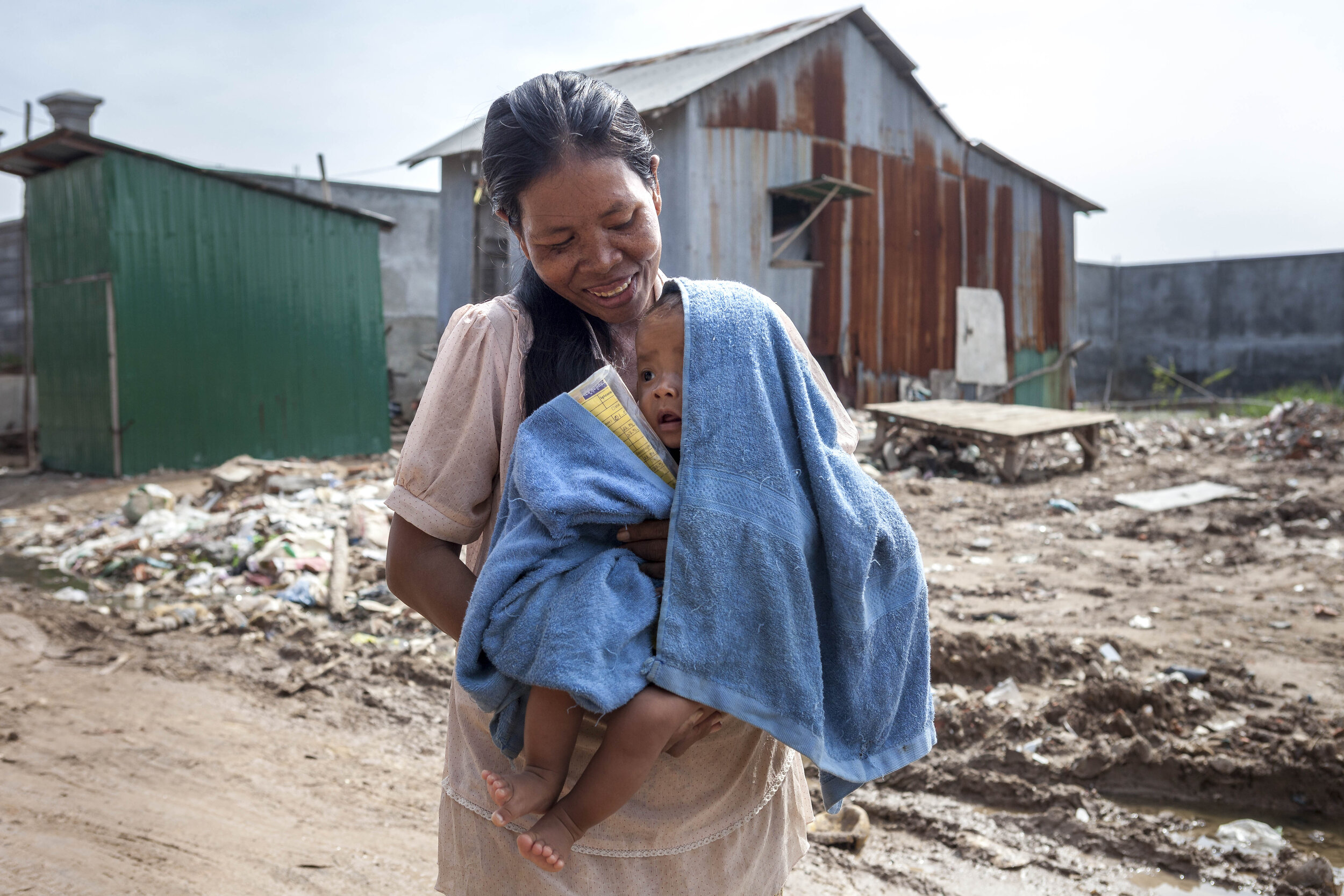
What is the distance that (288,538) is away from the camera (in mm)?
6457

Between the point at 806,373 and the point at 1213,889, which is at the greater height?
the point at 806,373

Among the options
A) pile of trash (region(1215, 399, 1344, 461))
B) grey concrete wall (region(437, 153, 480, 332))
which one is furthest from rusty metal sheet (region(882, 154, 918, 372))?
grey concrete wall (region(437, 153, 480, 332))

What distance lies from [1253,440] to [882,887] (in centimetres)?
1057

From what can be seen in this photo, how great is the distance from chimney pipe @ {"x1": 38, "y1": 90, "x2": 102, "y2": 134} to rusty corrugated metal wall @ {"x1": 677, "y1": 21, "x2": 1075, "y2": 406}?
8234 millimetres

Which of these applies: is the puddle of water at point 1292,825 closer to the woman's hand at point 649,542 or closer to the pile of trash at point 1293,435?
the woman's hand at point 649,542

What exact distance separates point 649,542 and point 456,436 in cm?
32

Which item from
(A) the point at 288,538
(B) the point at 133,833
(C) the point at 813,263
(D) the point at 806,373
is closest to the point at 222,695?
(B) the point at 133,833

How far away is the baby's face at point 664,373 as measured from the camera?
1.28 metres

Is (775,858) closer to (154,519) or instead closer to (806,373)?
(806,373)

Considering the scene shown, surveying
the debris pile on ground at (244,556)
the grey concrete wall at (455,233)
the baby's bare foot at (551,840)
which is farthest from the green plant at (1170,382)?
the baby's bare foot at (551,840)

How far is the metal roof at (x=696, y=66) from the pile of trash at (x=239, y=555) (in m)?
5.37

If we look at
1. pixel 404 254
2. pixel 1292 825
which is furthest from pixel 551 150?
pixel 404 254

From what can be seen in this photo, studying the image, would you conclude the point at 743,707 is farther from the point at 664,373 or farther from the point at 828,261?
the point at 828,261

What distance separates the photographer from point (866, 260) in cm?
1203
